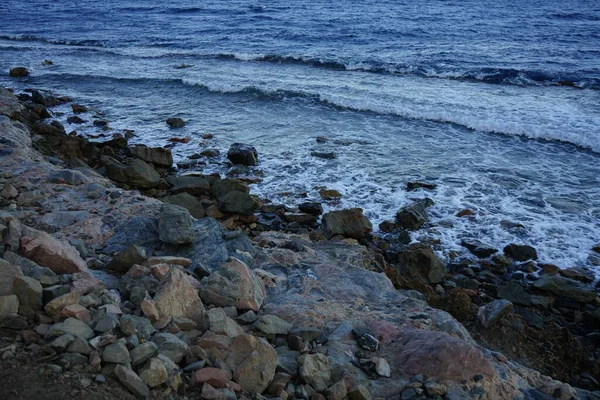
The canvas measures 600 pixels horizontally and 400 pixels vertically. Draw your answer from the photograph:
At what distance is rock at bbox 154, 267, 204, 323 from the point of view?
4.15 m

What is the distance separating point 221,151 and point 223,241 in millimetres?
6873

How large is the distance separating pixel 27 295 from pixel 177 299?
115 centimetres

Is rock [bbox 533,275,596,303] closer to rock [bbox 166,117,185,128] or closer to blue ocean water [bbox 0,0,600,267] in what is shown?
blue ocean water [bbox 0,0,600,267]

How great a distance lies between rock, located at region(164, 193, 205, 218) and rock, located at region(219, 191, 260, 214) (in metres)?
0.40

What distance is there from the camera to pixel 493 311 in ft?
21.2

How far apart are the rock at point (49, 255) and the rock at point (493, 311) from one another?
490cm

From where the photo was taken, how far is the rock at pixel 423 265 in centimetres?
753

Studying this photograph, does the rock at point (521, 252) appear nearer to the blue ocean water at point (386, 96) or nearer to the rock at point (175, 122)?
the blue ocean water at point (386, 96)

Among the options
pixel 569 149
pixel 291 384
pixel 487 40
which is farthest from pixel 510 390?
→ pixel 487 40

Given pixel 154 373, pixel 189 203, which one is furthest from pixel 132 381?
pixel 189 203

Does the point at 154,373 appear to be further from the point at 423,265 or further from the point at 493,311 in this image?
the point at 423,265

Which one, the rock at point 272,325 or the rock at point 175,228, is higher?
the rock at point 175,228

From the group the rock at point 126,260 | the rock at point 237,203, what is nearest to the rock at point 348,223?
the rock at point 237,203

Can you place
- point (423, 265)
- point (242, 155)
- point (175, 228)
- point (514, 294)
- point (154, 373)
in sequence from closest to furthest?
point (154, 373)
point (175, 228)
point (514, 294)
point (423, 265)
point (242, 155)
